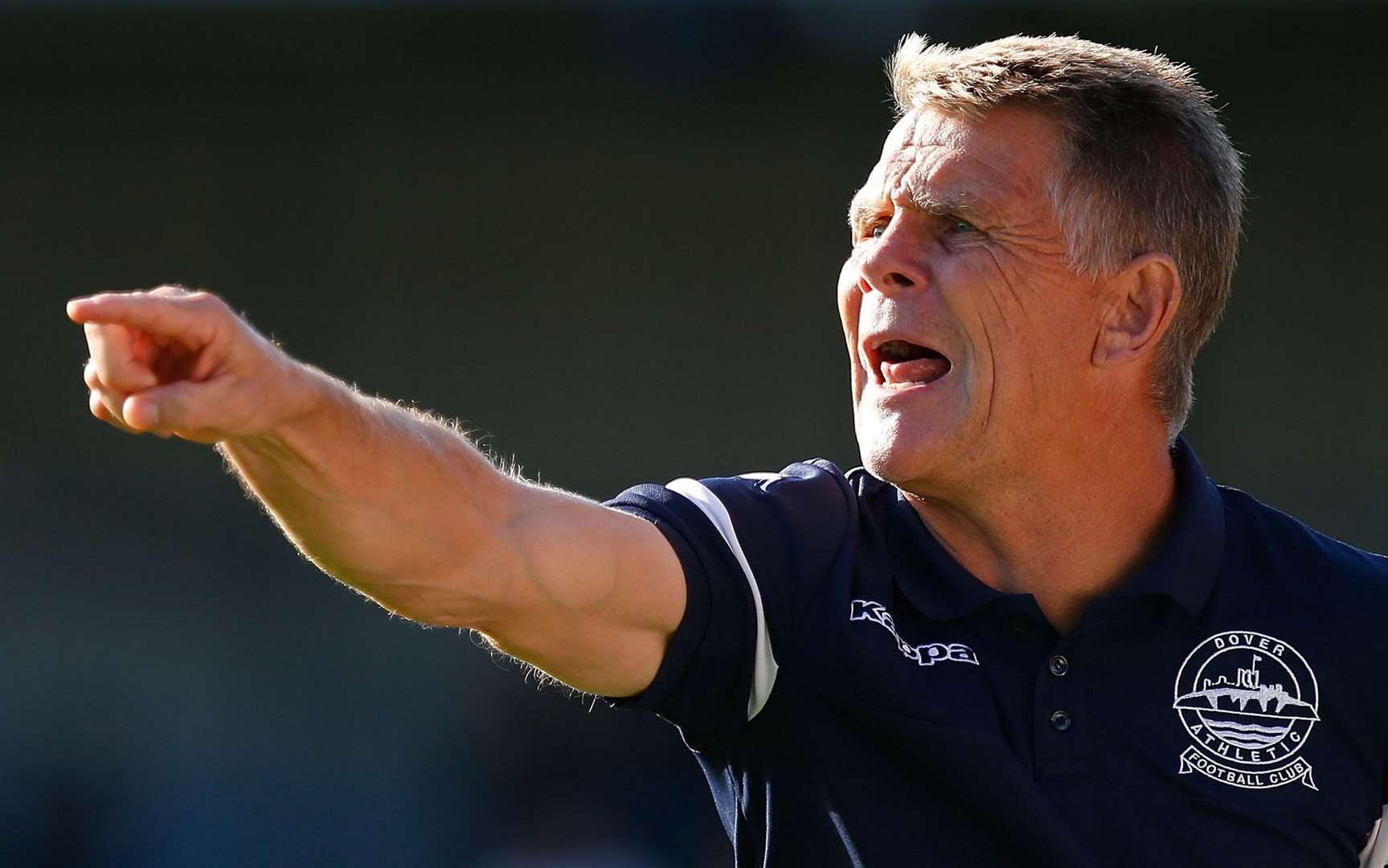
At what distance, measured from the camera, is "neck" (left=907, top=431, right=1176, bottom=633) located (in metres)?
2.18

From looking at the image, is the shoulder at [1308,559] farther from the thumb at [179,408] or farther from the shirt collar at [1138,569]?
the thumb at [179,408]

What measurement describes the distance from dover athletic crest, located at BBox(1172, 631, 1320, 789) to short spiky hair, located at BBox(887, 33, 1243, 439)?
1.22 ft

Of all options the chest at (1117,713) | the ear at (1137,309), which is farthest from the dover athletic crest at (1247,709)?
the ear at (1137,309)

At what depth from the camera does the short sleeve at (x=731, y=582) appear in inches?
76.7

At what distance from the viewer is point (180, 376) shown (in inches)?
55.3

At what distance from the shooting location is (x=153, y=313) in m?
1.32

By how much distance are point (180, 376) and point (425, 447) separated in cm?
34

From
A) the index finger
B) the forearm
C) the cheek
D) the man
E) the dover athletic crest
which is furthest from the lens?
the cheek

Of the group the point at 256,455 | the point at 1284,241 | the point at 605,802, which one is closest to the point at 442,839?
the point at 605,802

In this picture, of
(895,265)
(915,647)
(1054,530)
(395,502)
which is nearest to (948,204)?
(895,265)

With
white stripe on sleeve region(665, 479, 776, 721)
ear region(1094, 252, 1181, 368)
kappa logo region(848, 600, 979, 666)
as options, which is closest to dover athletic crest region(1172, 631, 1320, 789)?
kappa logo region(848, 600, 979, 666)

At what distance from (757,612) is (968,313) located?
49 cm

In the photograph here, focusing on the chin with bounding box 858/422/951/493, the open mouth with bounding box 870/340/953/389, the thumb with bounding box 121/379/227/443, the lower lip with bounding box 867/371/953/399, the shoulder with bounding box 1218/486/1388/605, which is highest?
the thumb with bounding box 121/379/227/443

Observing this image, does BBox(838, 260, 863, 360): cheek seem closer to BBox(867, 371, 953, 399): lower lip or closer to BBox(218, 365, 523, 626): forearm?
BBox(867, 371, 953, 399): lower lip
